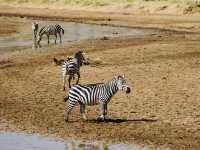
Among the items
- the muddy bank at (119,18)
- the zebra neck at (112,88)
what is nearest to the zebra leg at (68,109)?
the zebra neck at (112,88)

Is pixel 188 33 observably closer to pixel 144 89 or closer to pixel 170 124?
pixel 144 89

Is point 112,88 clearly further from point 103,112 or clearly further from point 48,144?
point 48,144

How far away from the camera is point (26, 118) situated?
1952 cm

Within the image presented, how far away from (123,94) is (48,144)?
243 inches

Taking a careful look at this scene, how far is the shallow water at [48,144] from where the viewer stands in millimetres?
16031

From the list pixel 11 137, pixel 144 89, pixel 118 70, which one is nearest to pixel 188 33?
pixel 118 70

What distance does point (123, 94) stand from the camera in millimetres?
22109

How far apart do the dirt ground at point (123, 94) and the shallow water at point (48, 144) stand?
50 cm

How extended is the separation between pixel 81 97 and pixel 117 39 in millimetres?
23851

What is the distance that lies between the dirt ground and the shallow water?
499 mm

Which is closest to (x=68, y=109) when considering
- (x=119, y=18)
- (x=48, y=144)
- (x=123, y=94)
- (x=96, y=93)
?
(x=96, y=93)

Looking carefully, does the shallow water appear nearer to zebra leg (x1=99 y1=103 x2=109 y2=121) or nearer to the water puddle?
zebra leg (x1=99 y1=103 x2=109 y2=121)

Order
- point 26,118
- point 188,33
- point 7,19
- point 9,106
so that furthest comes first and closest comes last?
point 7,19 → point 188,33 → point 9,106 → point 26,118

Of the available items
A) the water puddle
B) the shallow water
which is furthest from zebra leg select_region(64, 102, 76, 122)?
the water puddle
